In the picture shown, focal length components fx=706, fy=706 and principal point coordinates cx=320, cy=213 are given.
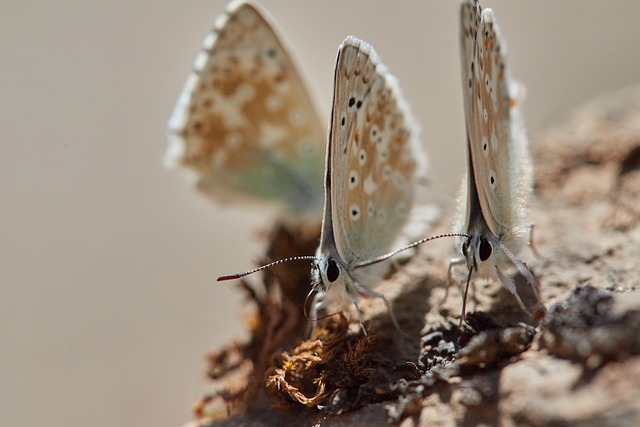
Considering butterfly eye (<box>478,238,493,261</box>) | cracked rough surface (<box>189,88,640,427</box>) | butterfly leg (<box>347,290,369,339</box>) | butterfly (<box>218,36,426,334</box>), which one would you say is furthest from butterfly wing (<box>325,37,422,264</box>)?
butterfly eye (<box>478,238,493,261</box>)

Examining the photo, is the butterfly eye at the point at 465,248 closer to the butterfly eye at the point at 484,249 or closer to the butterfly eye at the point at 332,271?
the butterfly eye at the point at 484,249

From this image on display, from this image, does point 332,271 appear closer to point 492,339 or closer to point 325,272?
point 325,272

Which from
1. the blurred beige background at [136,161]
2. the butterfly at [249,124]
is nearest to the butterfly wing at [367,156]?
the butterfly at [249,124]

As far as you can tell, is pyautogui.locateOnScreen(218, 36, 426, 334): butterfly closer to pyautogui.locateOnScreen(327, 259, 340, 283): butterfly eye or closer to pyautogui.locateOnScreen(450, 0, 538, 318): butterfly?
pyautogui.locateOnScreen(327, 259, 340, 283): butterfly eye

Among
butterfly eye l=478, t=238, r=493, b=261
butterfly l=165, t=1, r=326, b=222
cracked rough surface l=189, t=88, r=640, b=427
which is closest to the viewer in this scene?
cracked rough surface l=189, t=88, r=640, b=427

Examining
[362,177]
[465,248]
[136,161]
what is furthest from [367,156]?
[136,161]
